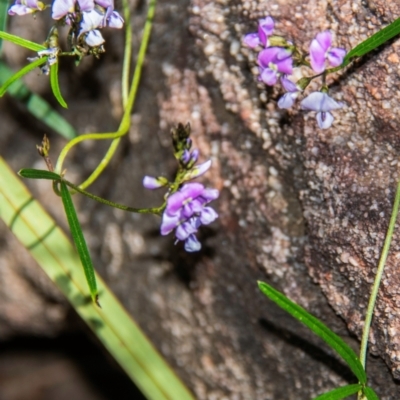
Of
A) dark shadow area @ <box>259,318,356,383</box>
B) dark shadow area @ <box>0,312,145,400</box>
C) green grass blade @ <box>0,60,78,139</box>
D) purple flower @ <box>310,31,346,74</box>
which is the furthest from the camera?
dark shadow area @ <box>0,312,145,400</box>

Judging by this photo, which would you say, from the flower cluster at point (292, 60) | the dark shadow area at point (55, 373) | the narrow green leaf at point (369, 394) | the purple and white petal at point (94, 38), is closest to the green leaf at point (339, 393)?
the narrow green leaf at point (369, 394)

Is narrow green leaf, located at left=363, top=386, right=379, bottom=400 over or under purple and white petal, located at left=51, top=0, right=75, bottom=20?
under

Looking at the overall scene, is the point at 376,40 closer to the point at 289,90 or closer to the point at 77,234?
the point at 289,90

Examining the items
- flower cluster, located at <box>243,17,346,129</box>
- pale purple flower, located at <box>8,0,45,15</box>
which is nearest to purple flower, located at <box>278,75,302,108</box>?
flower cluster, located at <box>243,17,346,129</box>

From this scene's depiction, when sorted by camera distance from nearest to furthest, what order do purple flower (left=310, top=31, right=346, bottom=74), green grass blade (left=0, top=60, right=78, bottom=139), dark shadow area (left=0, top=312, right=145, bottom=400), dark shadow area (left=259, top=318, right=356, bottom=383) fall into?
purple flower (left=310, top=31, right=346, bottom=74)
dark shadow area (left=259, top=318, right=356, bottom=383)
green grass blade (left=0, top=60, right=78, bottom=139)
dark shadow area (left=0, top=312, right=145, bottom=400)

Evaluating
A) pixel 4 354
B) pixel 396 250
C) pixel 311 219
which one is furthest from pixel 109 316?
pixel 4 354

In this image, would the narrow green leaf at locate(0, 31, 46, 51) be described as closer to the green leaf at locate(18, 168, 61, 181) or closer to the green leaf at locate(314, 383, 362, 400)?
the green leaf at locate(18, 168, 61, 181)
